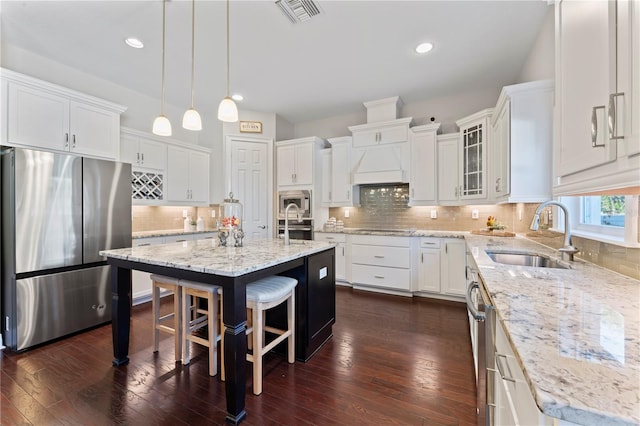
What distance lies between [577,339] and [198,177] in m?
4.89

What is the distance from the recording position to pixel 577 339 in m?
0.69

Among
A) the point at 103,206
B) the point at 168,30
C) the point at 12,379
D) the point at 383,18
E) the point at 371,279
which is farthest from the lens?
the point at 371,279

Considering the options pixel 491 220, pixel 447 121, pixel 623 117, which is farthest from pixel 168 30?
pixel 491 220

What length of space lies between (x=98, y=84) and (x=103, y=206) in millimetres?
1819

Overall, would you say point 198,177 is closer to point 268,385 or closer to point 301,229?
point 301,229

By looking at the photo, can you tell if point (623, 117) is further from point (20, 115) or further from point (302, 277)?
point (20, 115)

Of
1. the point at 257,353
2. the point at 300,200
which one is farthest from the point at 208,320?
the point at 300,200

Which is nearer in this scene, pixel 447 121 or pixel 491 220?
pixel 491 220

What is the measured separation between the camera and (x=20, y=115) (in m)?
2.54

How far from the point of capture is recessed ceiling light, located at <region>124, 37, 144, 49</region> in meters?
2.72

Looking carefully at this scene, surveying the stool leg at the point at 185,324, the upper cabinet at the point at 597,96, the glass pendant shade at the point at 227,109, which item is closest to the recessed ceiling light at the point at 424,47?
the upper cabinet at the point at 597,96

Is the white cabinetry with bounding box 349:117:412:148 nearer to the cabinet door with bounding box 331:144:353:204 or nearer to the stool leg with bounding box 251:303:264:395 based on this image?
the cabinet door with bounding box 331:144:353:204

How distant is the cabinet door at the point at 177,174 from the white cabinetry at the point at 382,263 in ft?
9.40

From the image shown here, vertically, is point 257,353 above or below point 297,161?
below
